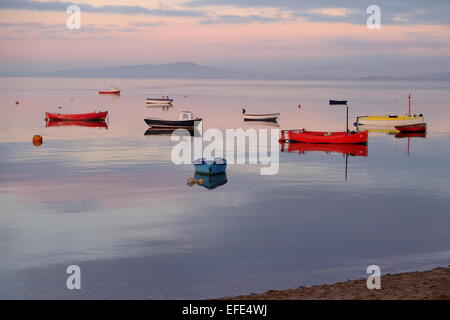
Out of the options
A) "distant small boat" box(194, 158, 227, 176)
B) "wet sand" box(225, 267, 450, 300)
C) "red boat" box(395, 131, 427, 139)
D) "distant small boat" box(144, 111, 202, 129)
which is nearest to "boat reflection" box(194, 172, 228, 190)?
"distant small boat" box(194, 158, 227, 176)

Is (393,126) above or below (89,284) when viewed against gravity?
above

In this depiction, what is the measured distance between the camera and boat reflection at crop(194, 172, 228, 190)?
4333 centimetres

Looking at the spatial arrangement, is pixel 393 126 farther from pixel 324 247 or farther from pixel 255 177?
pixel 324 247

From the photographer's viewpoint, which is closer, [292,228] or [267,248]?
[267,248]

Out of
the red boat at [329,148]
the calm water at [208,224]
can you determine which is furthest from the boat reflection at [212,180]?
the red boat at [329,148]

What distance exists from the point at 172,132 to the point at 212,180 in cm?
4427

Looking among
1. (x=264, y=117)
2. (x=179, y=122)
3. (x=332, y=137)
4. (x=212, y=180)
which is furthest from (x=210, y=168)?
(x=264, y=117)

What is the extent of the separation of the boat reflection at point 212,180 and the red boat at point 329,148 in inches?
861

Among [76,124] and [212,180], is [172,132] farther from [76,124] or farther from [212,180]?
[212,180]

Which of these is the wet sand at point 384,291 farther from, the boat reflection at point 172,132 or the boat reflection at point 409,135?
the boat reflection at point 409,135

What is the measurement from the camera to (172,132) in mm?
88000
